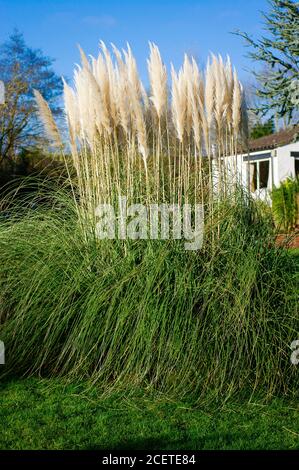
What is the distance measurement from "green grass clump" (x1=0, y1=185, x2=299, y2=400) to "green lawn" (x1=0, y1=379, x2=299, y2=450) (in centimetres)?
17

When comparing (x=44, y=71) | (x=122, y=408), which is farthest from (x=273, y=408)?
(x=44, y=71)

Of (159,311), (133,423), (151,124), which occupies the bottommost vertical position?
(133,423)

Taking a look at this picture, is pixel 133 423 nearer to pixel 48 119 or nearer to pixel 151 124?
pixel 151 124

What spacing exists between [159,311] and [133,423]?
80cm

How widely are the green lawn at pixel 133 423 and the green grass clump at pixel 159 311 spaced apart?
17 centimetres

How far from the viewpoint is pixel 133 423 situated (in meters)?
3.90

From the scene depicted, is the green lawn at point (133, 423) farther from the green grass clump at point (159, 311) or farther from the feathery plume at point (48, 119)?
→ the feathery plume at point (48, 119)

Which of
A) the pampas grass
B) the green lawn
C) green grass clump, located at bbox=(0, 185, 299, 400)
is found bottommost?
the green lawn

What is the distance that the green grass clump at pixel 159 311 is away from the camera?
170 inches

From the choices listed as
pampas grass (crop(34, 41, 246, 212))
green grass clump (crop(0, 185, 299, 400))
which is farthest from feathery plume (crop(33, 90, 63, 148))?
green grass clump (crop(0, 185, 299, 400))

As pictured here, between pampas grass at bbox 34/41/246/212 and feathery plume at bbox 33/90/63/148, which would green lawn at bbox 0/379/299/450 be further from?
feathery plume at bbox 33/90/63/148

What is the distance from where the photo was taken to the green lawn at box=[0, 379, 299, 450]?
3621 millimetres

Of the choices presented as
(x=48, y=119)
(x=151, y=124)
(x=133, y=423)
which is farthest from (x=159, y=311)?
(x=48, y=119)
